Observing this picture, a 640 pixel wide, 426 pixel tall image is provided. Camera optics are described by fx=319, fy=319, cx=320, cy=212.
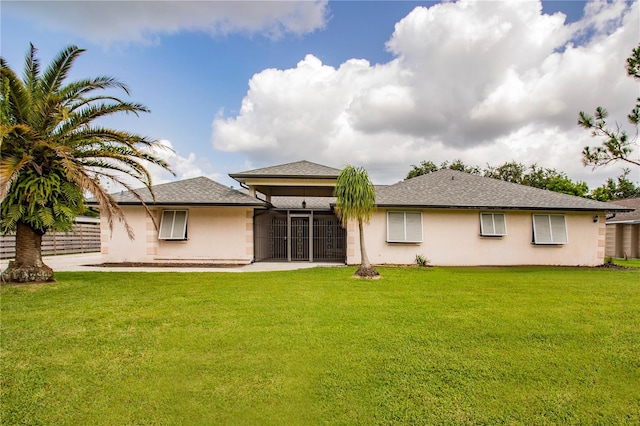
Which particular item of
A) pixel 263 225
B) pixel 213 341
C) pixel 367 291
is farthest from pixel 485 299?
pixel 263 225

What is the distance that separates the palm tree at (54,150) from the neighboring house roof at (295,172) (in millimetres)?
5281

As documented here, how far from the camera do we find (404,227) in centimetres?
1413

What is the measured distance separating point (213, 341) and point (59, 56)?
8.97m

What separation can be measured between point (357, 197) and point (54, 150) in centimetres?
832

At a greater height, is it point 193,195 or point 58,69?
point 58,69

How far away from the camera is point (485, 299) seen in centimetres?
732

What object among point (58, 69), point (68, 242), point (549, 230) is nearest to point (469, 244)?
point (549, 230)

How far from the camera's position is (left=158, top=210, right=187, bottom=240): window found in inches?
564

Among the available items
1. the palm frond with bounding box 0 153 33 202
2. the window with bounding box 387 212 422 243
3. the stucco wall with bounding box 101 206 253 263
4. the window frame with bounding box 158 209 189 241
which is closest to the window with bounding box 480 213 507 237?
the window with bounding box 387 212 422 243

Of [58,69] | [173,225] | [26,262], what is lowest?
[26,262]

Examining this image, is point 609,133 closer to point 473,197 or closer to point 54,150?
point 473,197

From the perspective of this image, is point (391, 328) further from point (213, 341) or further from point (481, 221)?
point (481, 221)

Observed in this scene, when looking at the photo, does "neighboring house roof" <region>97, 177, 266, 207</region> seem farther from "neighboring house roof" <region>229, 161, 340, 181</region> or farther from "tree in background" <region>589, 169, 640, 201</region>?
"tree in background" <region>589, 169, 640, 201</region>

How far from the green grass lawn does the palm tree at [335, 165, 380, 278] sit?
2.92m
